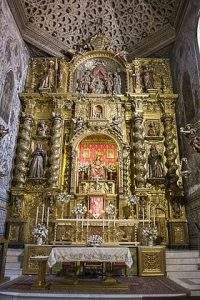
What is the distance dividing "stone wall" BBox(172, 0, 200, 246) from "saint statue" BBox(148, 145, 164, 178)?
43.0 inches

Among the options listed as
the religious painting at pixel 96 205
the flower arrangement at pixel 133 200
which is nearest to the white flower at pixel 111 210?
the religious painting at pixel 96 205

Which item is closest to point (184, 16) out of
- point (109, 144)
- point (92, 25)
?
point (92, 25)

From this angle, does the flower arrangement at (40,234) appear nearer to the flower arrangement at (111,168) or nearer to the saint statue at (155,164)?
the flower arrangement at (111,168)

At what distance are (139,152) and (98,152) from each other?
216cm

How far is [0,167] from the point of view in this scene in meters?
10.2

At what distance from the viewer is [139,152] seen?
1309 cm

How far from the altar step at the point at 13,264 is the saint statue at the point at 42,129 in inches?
235

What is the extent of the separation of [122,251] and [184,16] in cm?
1125

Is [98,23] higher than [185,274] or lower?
higher

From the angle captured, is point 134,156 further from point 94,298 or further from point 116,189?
point 94,298

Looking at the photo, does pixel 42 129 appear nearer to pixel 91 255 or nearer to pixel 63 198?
pixel 63 198

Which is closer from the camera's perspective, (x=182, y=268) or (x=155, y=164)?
(x=182, y=268)

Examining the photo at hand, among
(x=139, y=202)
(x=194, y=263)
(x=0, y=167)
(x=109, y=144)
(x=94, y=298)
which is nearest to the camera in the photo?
(x=94, y=298)

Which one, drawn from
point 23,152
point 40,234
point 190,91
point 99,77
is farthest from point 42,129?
point 190,91
